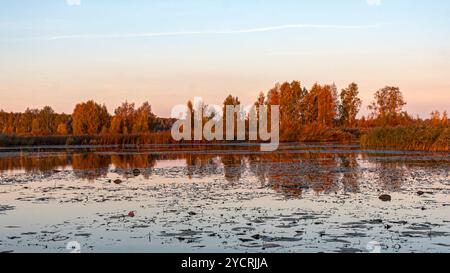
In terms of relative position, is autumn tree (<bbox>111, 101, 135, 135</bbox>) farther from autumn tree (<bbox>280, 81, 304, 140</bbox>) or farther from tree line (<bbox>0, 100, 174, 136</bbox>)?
autumn tree (<bbox>280, 81, 304, 140</bbox>)

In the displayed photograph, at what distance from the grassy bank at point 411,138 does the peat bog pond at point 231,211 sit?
13266 millimetres

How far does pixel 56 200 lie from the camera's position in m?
15.6

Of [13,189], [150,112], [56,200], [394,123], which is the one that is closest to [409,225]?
[56,200]

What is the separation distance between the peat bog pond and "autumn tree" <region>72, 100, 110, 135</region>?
59668mm

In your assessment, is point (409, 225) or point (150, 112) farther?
point (150, 112)

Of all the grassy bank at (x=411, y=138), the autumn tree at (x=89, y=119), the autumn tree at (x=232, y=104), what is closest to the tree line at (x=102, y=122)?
the autumn tree at (x=89, y=119)

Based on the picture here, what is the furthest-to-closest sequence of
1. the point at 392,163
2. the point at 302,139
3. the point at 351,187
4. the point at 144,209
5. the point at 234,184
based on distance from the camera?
the point at 302,139 < the point at 392,163 < the point at 234,184 < the point at 351,187 < the point at 144,209

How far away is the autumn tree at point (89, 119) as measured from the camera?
80.8 m

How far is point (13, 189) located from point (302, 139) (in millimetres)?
47126

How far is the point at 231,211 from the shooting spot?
13062mm

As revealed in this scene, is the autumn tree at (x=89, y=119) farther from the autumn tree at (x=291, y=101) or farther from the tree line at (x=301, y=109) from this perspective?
the autumn tree at (x=291, y=101)
